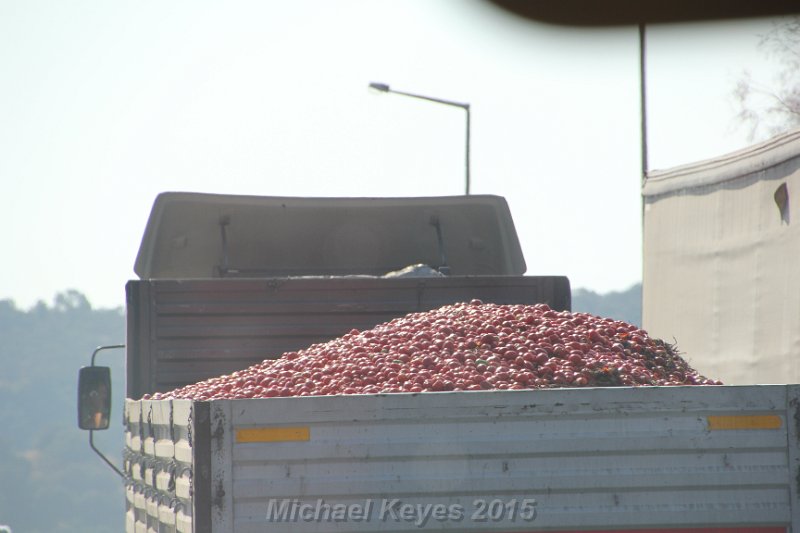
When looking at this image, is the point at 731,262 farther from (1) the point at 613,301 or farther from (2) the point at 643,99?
(1) the point at 613,301

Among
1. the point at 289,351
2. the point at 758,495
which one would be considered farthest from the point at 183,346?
the point at 758,495

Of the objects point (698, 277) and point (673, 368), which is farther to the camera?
point (698, 277)

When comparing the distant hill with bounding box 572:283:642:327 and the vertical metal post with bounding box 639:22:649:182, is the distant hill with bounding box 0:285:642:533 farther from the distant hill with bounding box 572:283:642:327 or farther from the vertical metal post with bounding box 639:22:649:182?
the vertical metal post with bounding box 639:22:649:182

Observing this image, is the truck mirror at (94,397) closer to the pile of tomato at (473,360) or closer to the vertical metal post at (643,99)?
the pile of tomato at (473,360)

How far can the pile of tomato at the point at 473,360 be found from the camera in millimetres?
5418

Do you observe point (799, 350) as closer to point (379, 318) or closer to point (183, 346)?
point (379, 318)

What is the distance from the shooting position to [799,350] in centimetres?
745

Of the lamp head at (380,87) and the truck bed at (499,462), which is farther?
the lamp head at (380,87)

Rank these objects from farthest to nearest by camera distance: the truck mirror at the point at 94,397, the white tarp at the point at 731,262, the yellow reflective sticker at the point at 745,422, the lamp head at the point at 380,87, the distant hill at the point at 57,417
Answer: the distant hill at the point at 57,417 → the lamp head at the point at 380,87 → the truck mirror at the point at 94,397 → the white tarp at the point at 731,262 → the yellow reflective sticker at the point at 745,422

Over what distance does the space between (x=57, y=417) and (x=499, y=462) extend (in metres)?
159

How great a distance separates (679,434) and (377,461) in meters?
1.09

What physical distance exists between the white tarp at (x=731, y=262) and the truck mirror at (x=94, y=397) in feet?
14.2

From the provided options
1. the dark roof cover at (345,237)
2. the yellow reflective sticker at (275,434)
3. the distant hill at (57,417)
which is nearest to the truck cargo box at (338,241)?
the dark roof cover at (345,237)

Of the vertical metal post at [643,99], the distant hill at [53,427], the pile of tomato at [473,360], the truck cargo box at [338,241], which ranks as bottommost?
the distant hill at [53,427]
